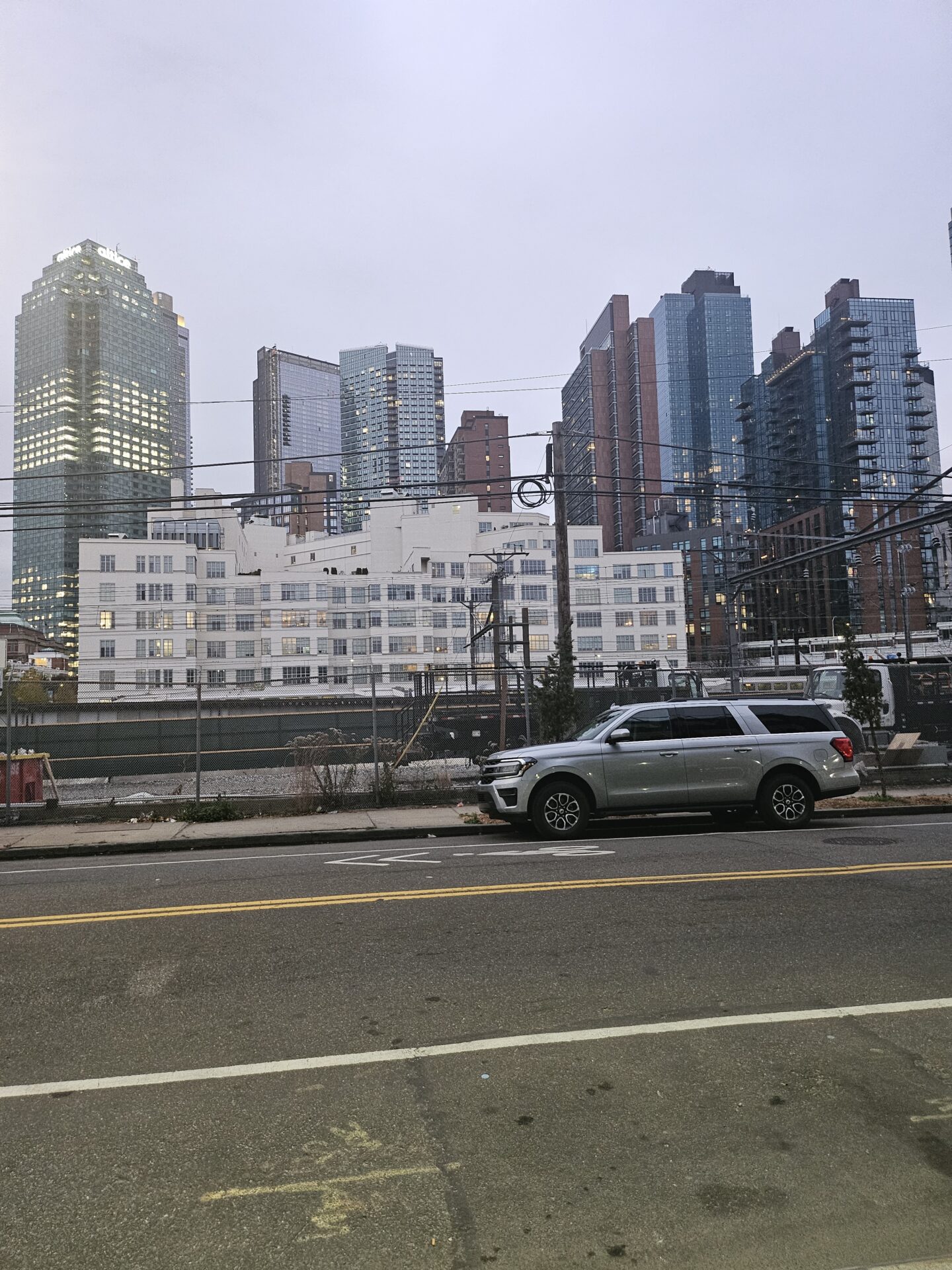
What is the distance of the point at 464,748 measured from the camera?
28.4 metres

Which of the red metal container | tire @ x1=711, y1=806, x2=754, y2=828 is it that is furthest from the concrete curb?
the red metal container

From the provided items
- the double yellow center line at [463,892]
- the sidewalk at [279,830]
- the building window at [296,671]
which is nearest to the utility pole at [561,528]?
the sidewalk at [279,830]

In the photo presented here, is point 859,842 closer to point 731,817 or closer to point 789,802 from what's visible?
point 789,802

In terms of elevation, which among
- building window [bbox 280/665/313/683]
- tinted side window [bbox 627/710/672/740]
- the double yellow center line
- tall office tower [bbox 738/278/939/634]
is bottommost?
the double yellow center line

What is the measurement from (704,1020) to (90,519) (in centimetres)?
17973

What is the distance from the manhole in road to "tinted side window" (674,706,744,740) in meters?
2.01

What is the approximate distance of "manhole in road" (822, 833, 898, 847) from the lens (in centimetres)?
1109

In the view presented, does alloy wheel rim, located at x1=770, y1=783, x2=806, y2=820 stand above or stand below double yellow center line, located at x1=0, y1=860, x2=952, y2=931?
above

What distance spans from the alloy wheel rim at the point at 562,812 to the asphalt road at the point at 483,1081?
417 cm

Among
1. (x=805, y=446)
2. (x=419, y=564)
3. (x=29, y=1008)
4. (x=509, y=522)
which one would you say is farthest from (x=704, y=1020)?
(x=805, y=446)

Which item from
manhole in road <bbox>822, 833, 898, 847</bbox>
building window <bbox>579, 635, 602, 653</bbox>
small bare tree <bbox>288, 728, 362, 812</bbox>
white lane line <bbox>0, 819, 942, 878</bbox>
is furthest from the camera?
building window <bbox>579, 635, 602, 653</bbox>

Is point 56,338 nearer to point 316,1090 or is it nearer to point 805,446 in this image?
point 805,446

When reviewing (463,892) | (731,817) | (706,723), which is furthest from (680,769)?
(463,892)

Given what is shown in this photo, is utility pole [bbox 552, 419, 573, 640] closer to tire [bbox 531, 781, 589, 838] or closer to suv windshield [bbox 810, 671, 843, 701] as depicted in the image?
suv windshield [bbox 810, 671, 843, 701]
